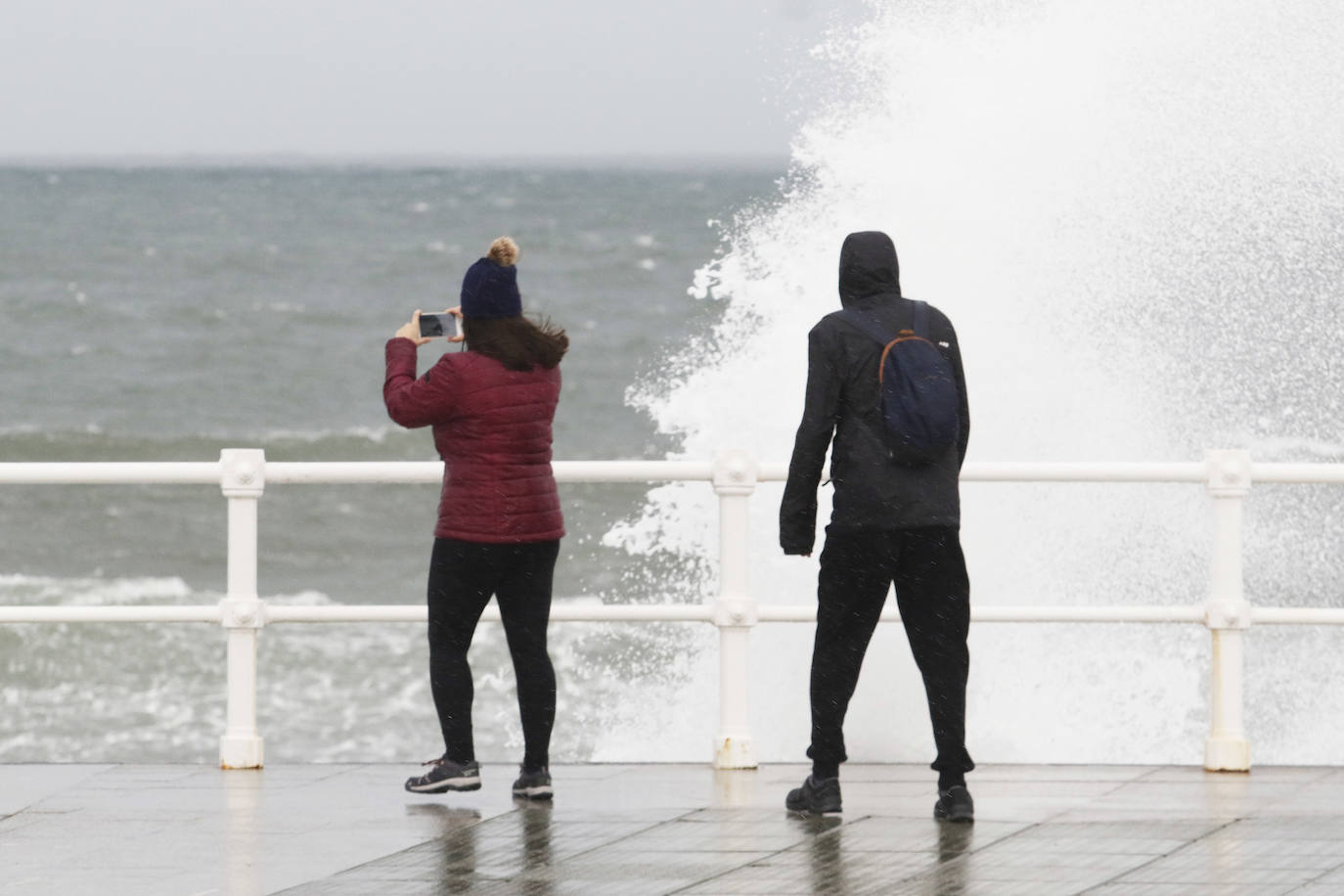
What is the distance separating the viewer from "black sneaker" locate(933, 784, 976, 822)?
19.9 ft

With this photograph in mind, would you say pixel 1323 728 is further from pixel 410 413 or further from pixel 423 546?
pixel 423 546

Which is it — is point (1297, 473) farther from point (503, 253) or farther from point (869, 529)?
point (503, 253)

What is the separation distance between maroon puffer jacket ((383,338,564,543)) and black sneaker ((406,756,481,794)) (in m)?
0.73

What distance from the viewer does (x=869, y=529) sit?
5.97 m

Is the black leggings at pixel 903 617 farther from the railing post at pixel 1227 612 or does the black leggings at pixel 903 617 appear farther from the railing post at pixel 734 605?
the railing post at pixel 1227 612

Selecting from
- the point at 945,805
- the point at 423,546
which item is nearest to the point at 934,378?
the point at 945,805

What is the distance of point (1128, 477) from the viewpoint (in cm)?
705

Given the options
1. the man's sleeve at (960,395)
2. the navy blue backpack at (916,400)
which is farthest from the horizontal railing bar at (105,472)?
the man's sleeve at (960,395)

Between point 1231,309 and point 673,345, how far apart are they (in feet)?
63.0

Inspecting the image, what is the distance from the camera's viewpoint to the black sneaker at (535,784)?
21.3 feet

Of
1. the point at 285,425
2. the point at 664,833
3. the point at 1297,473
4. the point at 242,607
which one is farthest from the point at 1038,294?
the point at 285,425

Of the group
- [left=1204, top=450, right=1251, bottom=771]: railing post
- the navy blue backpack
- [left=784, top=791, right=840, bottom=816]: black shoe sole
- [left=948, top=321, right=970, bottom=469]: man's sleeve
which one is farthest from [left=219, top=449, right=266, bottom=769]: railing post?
[left=1204, top=450, right=1251, bottom=771]: railing post

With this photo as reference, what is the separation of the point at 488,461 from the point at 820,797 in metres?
1.38

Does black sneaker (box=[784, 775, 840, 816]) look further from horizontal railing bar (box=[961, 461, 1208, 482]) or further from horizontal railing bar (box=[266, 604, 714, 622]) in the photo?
horizontal railing bar (box=[961, 461, 1208, 482])
